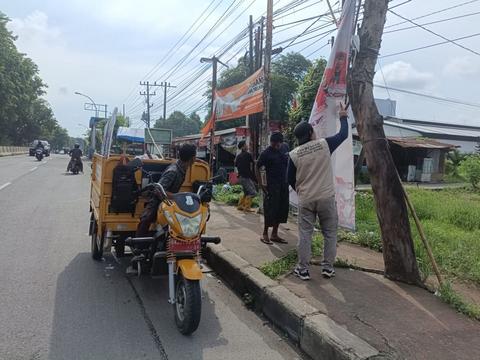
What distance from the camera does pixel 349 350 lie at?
3238 mm

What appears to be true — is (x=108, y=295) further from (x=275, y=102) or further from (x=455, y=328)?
(x=275, y=102)

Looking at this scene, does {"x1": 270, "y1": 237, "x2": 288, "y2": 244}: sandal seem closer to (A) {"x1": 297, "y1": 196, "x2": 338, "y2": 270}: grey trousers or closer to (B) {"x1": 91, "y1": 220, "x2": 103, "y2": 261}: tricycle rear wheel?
(A) {"x1": 297, "y1": 196, "x2": 338, "y2": 270}: grey trousers

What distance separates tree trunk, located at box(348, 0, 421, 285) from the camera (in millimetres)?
4879

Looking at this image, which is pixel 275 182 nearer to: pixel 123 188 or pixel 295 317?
pixel 123 188

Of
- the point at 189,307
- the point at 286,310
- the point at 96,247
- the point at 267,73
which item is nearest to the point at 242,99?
the point at 267,73

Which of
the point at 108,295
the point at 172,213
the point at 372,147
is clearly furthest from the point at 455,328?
the point at 108,295

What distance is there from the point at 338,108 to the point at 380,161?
0.87m

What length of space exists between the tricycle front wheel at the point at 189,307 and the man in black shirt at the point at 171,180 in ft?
3.27

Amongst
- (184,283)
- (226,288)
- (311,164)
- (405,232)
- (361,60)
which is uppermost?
(361,60)

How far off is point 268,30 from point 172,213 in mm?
7871

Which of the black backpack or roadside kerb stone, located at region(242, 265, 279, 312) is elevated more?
the black backpack

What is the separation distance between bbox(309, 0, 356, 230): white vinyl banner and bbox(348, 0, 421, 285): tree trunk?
0.24m

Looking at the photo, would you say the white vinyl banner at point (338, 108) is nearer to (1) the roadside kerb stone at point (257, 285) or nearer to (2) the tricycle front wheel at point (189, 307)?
(1) the roadside kerb stone at point (257, 285)

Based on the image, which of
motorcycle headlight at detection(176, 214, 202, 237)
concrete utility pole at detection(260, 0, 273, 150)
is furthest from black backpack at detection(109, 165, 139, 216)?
concrete utility pole at detection(260, 0, 273, 150)
